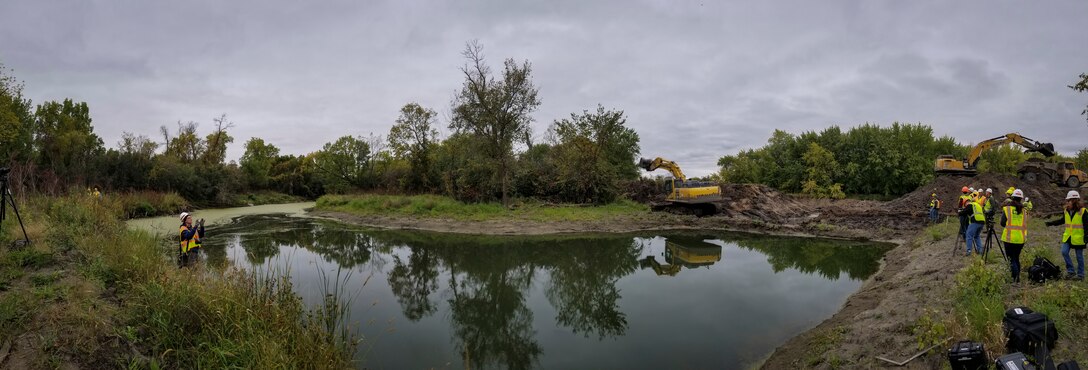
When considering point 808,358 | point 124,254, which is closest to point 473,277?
point 124,254

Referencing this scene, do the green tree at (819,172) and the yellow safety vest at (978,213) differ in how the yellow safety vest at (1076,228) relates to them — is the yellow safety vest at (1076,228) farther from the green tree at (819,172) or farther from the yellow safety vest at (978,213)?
the green tree at (819,172)

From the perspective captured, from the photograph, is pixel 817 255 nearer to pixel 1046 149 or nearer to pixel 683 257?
pixel 683 257

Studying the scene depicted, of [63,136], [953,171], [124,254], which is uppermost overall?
[63,136]

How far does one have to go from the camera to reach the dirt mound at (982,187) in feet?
77.3

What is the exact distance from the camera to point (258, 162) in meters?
51.0

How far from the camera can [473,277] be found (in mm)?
12000

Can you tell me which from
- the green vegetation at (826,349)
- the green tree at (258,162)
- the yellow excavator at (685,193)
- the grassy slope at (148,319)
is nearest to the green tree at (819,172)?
the yellow excavator at (685,193)

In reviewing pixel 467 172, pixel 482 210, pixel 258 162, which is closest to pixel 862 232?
pixel 482 210

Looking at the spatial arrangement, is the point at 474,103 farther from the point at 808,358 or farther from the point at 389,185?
the point at 808,358

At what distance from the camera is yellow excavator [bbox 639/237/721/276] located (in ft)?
43.6

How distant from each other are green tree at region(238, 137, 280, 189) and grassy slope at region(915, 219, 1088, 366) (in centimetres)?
5338

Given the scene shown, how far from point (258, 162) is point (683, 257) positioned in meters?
50.9

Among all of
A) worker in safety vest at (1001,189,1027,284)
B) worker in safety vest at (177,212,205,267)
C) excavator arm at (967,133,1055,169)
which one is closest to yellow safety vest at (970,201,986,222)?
worker in safety vest at (1001,189,1027,284)

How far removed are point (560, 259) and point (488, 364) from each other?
8103 mm
